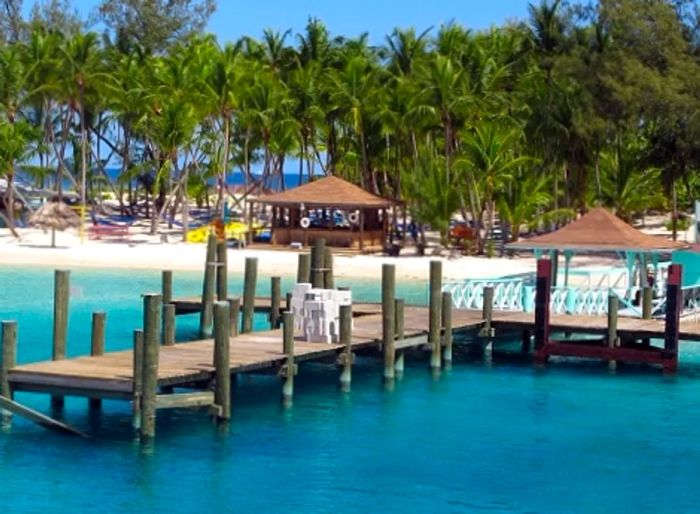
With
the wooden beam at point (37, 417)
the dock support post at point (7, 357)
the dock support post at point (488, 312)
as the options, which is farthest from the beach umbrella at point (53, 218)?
the dock support post at point (7, 357)

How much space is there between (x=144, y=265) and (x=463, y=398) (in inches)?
1031

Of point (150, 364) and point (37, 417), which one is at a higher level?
point (150, 364)

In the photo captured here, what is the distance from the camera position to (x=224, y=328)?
22.5 m

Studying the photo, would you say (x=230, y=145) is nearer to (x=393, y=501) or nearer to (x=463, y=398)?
(x=463, y=398)

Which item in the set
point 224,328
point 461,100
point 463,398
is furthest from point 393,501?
point 461,100

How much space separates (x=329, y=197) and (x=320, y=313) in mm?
27771

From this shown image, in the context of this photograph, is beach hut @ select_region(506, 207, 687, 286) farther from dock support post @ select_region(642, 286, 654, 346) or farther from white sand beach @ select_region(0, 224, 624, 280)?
white sand beach @ select_region(0, 224, 624, 280)

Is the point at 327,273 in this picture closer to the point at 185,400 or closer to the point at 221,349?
the point at 221,349

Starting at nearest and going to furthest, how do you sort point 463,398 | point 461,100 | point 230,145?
1. point 463,398
2. point 461,100
3. point 230,145

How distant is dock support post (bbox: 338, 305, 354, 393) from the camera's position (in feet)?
85.8

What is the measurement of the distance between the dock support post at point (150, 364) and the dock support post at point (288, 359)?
342 centimetres

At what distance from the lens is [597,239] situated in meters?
32.4

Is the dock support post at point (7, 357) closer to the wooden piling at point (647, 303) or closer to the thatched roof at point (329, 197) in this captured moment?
the wooden piling at point (647, 303)

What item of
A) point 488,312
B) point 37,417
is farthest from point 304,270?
point 37,417
